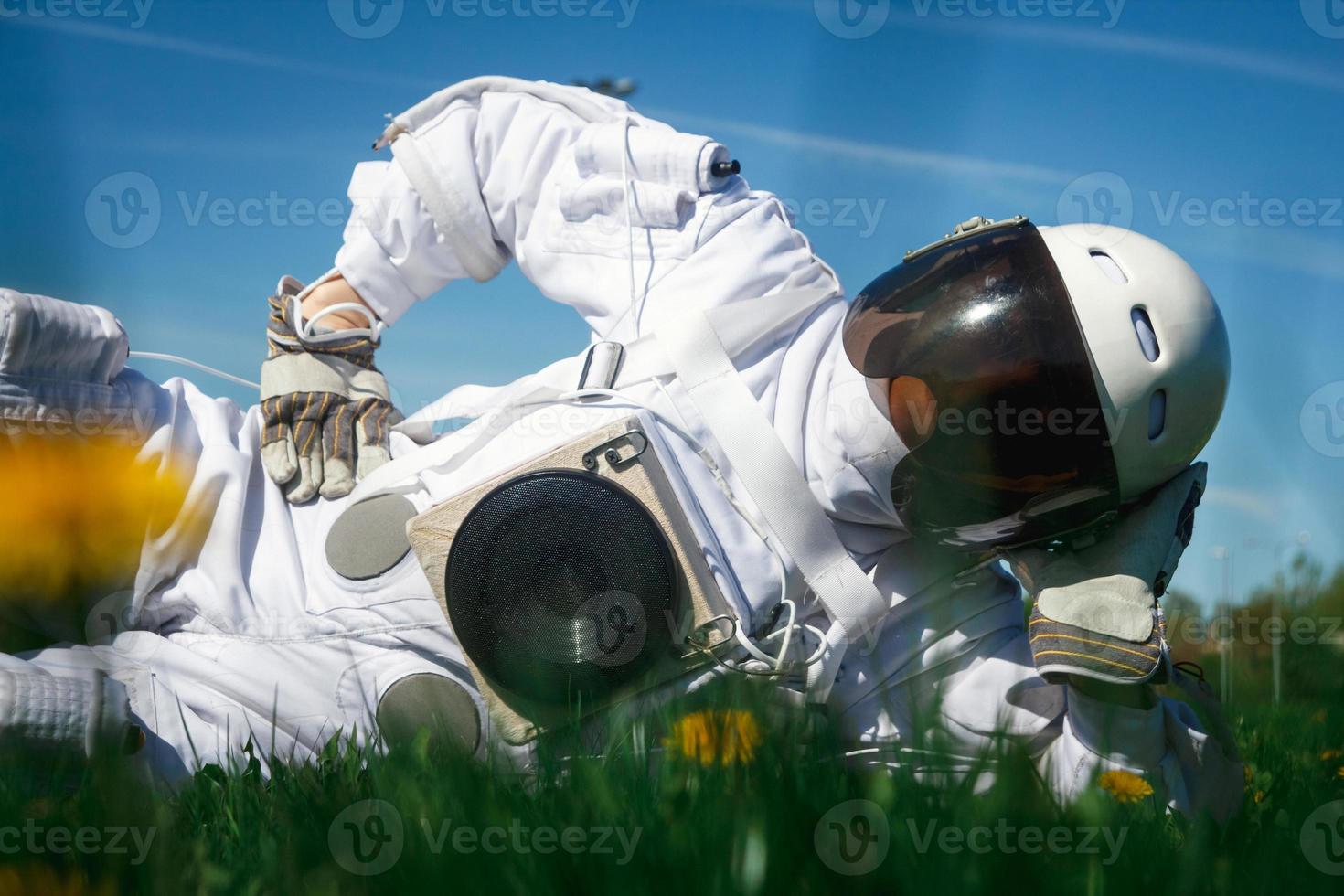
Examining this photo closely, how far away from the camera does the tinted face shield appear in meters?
1.88

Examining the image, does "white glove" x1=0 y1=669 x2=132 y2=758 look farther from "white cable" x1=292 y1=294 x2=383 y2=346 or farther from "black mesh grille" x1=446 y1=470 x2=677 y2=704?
"white cable" x1=292 y1=294 x2=383 y2=346

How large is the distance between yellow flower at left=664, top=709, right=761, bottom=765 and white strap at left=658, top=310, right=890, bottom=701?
2.79 ft

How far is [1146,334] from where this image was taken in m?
1.93

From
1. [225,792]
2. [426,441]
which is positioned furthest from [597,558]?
[426,441]

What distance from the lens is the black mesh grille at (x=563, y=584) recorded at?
1919 millimetres

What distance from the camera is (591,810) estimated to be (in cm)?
115

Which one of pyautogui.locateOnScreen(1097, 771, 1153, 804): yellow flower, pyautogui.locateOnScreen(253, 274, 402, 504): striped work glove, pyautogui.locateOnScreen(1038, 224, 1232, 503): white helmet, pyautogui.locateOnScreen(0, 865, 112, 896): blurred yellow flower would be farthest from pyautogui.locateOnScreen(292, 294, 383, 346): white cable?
pyautogui.locateOnScreen(1097, 771, 1153, 804): yellow flower

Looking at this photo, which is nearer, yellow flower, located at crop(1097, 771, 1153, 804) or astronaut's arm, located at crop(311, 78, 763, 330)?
yellow flower, located at crop(1097, 771, 1153, 804)

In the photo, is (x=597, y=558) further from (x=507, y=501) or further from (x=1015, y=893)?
(x=1015, y=893)

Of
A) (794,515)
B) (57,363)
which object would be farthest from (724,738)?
(57,363)

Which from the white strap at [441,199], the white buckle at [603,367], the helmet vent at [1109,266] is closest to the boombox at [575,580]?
the white buckle at [603,367]

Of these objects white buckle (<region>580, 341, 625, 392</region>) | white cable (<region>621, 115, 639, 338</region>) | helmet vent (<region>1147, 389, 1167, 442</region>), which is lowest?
helmet vent (<region>1147, 389, 1167, 442</region>)

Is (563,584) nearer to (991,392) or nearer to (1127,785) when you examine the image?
(991,392)

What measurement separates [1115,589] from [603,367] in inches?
42.3
